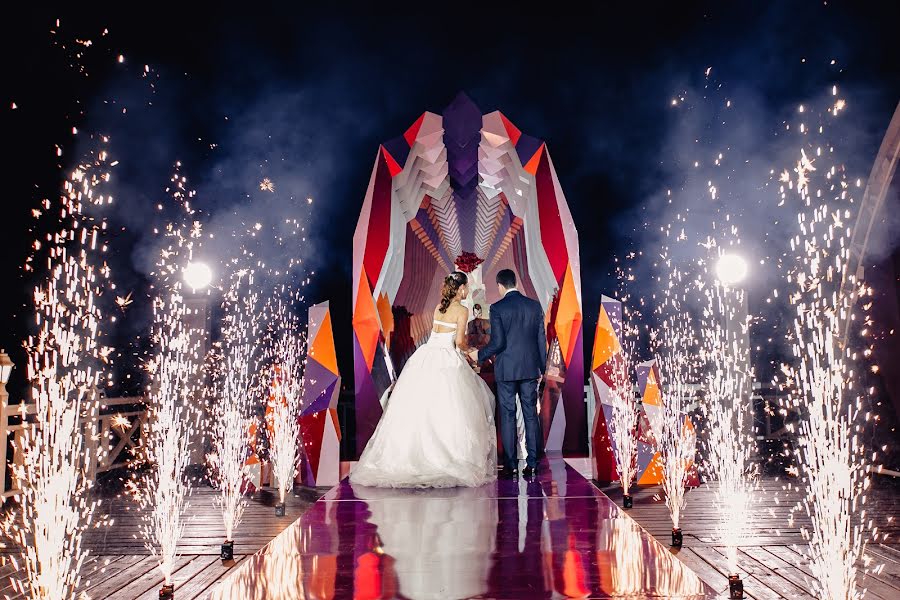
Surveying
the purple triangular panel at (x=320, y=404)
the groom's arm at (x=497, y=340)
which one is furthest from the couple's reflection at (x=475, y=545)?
the purple triangular panel at (x=320, y=404)

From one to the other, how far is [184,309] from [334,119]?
16.5ft

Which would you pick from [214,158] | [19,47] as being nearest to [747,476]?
[19,47]

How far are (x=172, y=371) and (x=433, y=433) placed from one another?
5.14 metres

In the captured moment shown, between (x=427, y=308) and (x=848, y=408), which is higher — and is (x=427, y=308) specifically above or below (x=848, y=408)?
above

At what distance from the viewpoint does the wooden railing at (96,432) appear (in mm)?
5961

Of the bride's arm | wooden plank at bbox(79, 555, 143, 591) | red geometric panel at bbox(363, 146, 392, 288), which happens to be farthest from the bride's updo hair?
wooden plank at bbox(79, 555, 143, 591)

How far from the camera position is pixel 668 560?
2727mm

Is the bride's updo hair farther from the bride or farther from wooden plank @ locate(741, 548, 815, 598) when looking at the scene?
wooden plank @ locate(741, 548, 815, 598)

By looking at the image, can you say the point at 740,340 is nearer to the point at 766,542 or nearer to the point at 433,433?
the point at 766,542

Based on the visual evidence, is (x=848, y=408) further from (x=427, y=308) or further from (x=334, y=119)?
(x=334, y=119)

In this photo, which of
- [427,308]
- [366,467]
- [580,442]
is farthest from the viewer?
[427,308]

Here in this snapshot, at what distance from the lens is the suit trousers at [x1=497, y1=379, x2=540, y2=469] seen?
514 centimetres

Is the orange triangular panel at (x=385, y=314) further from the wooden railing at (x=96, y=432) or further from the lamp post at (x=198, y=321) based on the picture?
the wooden railing at (x=96, y=432)

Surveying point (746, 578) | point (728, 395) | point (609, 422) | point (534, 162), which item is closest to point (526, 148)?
point (534, 162)
